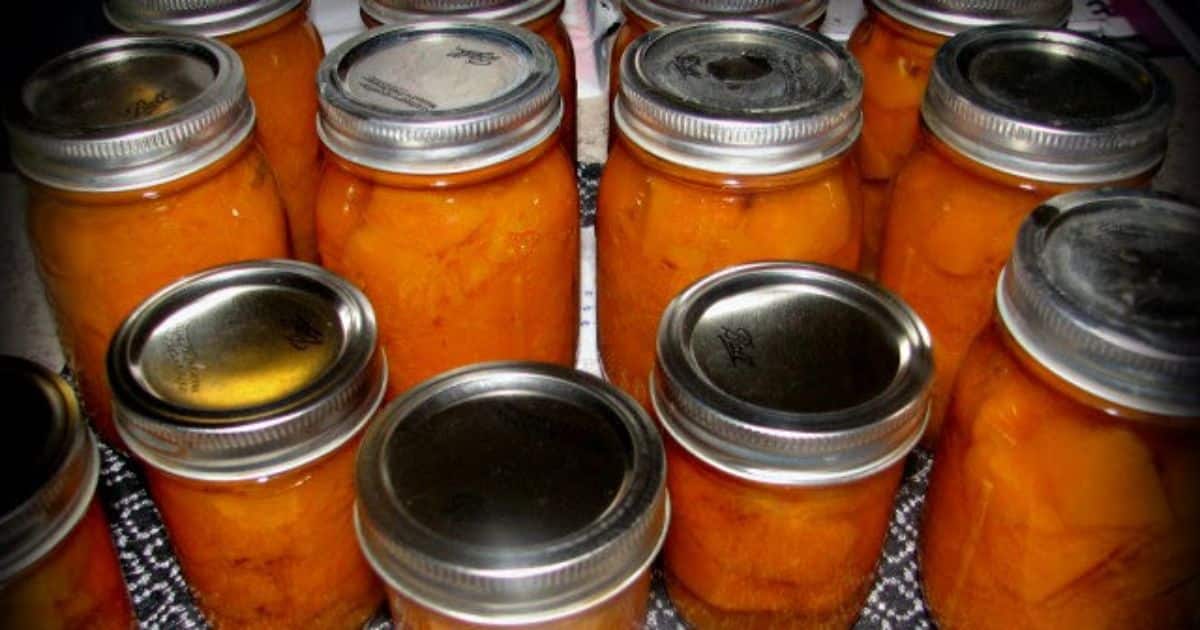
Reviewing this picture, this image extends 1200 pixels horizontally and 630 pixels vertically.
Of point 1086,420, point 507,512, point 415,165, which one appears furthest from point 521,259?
point 1086,420

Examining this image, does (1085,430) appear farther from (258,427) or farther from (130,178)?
(130,178)

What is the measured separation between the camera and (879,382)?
0.75m

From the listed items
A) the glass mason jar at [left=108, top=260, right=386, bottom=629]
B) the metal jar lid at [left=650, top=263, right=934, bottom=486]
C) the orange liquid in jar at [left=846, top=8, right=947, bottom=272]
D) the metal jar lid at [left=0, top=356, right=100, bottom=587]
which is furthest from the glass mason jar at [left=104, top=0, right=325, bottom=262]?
the orange liquid in jar at [left=846, top=8, right=947, bottom=272]

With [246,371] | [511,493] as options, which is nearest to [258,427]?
[246,371]

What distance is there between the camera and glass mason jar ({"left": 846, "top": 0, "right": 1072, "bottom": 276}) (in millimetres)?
1035

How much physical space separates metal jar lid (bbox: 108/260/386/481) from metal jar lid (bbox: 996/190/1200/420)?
46cm

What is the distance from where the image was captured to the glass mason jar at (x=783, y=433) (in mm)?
717

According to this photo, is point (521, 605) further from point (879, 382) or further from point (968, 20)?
point (968, 20)

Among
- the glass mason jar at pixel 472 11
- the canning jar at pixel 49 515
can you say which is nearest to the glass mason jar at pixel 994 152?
the glass mason jar at pixel 472 11

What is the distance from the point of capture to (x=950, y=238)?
0.93 metres

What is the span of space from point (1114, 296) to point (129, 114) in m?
0.78

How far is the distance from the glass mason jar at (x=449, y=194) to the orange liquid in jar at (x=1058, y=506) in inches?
14.6

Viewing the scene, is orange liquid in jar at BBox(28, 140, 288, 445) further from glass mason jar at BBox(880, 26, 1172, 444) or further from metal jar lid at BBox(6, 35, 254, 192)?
glass mason jar at BBox(880, 26, 1172, 444)

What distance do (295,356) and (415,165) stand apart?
0.60 feet
